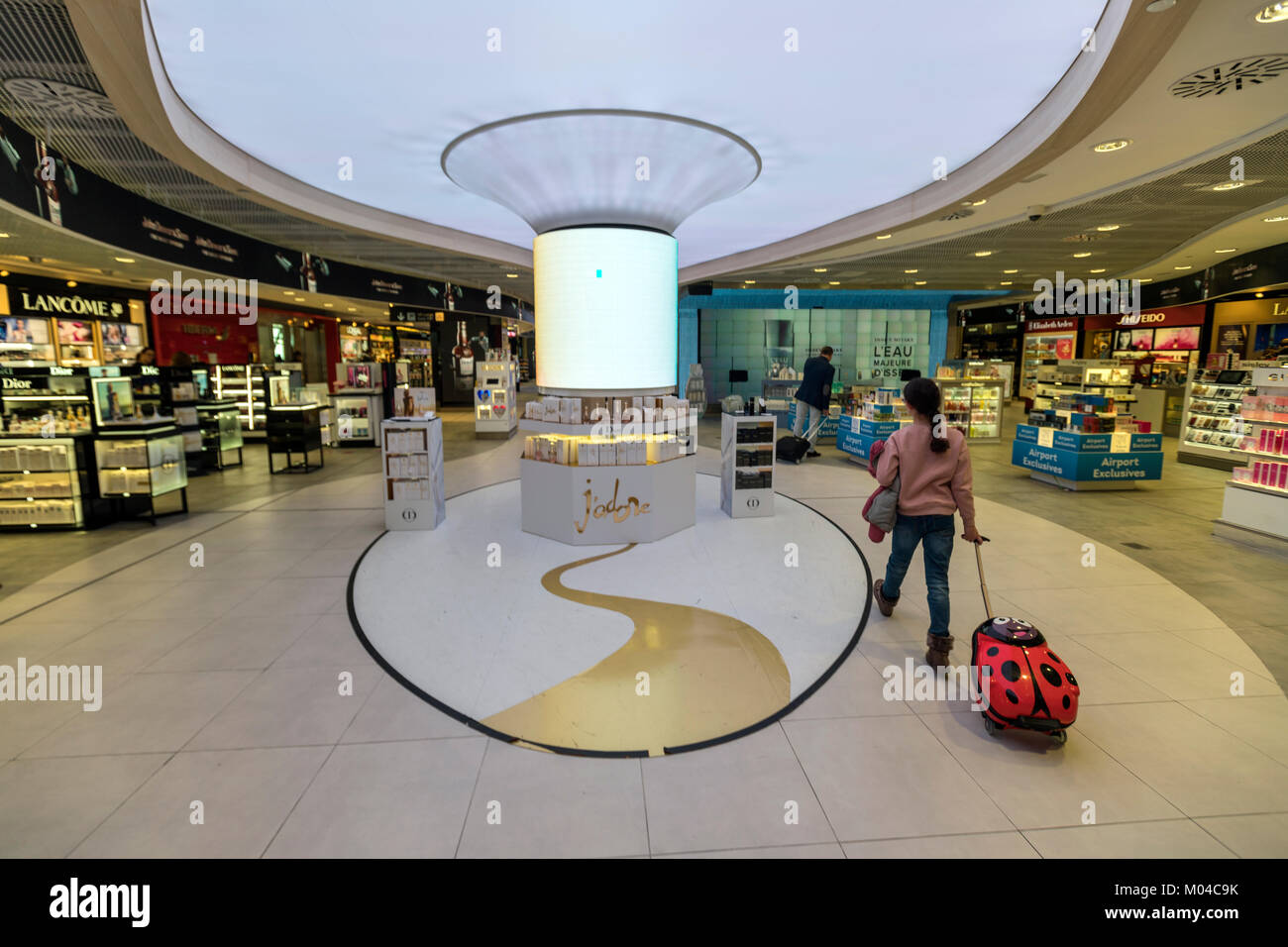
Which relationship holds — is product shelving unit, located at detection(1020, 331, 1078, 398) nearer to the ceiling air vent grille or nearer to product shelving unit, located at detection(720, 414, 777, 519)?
product shelving unit, located at detection(720, 414, 777, 519)

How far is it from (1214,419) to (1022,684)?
1065cm

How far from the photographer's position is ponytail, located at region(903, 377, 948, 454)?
343 cm

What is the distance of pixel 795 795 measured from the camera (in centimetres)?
250

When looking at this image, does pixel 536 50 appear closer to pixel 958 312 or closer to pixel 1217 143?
pixel 1217 143

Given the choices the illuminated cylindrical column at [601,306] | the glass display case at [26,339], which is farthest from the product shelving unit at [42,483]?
the glass display case at [26,339]

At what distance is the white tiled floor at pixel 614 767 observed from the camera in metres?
2.29

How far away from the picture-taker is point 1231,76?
160 inches

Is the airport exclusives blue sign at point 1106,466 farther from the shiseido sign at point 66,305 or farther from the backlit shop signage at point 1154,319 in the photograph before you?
the shiseido sign at point 66,305

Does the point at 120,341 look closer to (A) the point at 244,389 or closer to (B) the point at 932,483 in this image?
(A) the point at 244,389

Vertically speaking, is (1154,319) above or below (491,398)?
above

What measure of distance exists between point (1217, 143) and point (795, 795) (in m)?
6.82

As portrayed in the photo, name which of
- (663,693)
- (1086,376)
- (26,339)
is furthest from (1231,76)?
(26,339)

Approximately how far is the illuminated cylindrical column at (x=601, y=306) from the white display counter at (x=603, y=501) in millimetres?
1076

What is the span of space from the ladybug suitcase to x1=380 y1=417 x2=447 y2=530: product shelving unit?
5253 millimetres
